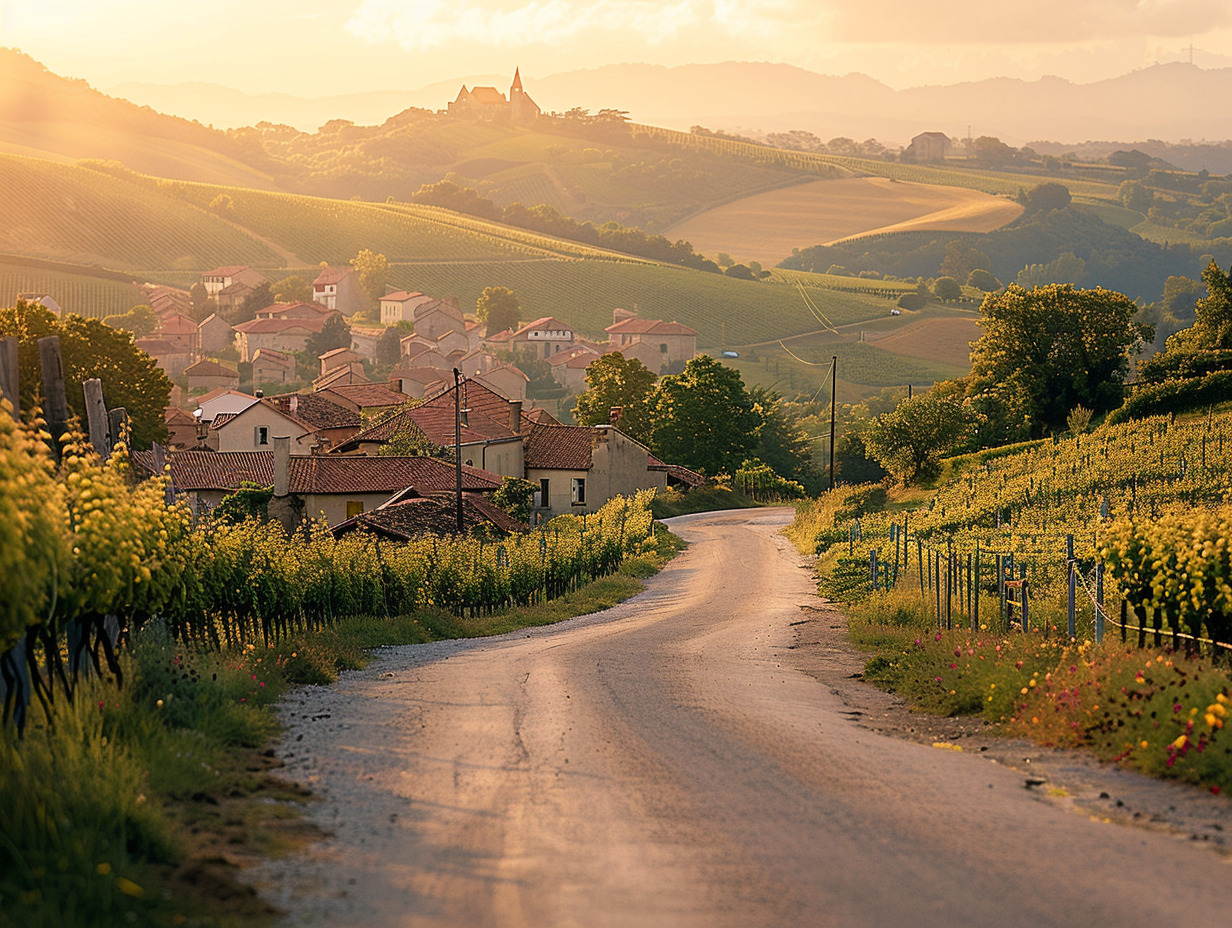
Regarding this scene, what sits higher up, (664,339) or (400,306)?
(400,306)

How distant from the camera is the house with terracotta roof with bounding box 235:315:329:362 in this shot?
531ft

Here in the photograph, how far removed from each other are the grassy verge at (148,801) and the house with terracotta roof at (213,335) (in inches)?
6182

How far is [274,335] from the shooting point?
162m

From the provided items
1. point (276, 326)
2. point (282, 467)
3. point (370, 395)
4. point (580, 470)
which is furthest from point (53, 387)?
point (276, 326)

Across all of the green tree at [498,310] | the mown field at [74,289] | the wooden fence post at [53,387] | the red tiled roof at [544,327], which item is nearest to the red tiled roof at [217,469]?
the wooden fence post at [53,387]

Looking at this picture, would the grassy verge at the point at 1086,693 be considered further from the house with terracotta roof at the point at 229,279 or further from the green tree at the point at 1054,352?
the house with terracotta roof at the point at 229,279

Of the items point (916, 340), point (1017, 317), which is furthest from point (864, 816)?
point (916, 340)

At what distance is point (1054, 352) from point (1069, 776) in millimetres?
74054

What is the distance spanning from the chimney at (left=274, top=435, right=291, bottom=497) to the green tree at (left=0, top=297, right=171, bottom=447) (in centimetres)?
1491

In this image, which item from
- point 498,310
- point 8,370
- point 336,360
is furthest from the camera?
point 498,310

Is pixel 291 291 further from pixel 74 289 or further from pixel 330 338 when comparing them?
pixel 330 338

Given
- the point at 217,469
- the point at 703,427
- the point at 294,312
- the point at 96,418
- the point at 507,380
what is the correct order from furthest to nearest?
the point at 294,312, the point at 507,380, the point at 703,427, the point at 217,469, the point at 96,418

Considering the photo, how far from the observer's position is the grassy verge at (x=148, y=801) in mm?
7801

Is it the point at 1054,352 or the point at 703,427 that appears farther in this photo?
the point at 703,427
